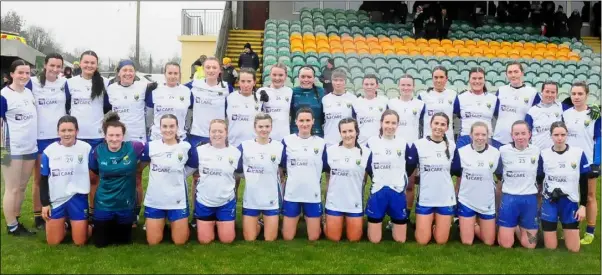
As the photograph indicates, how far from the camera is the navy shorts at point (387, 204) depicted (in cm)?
563

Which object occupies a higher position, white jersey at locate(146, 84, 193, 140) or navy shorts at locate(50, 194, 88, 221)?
white jersey at locate(146, 84, 193, 140)

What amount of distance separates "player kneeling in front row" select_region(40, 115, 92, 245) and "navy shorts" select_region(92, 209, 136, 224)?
16cm

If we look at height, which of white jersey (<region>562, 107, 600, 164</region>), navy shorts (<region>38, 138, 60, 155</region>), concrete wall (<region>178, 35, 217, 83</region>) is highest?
concrete wall (<region>178, 35, 217, 83</region>)

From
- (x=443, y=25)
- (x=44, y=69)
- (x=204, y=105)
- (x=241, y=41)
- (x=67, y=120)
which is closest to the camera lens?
(x=67, y=120)

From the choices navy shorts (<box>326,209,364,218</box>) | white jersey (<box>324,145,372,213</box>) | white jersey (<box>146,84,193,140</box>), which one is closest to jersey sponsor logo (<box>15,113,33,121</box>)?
white jersey (<box>146,84,193,140</box>)

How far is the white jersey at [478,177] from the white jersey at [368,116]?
3.65 feet

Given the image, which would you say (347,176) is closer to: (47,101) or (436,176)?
(436,176)

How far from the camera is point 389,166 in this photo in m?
5.64

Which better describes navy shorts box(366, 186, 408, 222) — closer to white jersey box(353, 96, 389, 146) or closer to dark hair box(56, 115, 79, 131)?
white jersey box(353, 96, 389, 146)

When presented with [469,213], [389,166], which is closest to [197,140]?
[389,166]

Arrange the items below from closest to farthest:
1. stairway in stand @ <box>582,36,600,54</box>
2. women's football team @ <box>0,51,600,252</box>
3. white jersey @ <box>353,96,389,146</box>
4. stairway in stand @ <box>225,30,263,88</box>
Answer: women's football team @ <box>0,51,600,252</box>
white jersey @ <box>353,96,389,146</box>
stairway in stand @ <box>225,30,263,88</box>
stairway in stand @ <box>582,36,600,54</box>

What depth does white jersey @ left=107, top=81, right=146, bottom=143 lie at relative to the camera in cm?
598

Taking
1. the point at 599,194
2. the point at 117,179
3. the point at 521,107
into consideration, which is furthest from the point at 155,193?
the point at 599,194

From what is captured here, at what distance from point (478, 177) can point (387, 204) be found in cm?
91
